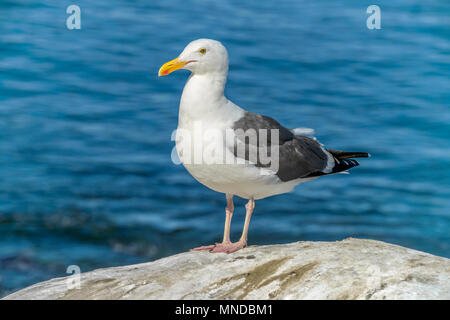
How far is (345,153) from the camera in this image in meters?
8.41

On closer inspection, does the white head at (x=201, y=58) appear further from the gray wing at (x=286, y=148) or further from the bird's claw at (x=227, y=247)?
the bird's claw at (x=227, y=247)

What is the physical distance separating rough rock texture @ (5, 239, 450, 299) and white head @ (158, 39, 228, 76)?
2.01m

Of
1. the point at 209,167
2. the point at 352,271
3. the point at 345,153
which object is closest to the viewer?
the point at 352,271

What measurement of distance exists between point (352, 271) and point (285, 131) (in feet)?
7.11

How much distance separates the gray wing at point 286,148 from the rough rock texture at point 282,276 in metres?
0.90

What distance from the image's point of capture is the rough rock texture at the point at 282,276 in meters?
6.06

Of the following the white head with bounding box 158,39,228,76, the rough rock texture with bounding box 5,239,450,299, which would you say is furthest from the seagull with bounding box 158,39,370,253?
the rough rock texture with bounding box 5,239,450,299

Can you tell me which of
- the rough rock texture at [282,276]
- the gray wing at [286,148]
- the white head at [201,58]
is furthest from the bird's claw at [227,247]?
the white head at [201,58]

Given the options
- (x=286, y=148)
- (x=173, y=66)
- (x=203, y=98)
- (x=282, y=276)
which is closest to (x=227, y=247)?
(x=282, y=276)

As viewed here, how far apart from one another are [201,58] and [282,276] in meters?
2.35

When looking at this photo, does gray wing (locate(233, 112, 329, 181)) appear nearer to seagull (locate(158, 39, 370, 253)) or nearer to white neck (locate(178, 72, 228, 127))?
seagull (locate(158, 39, 370, 253))
